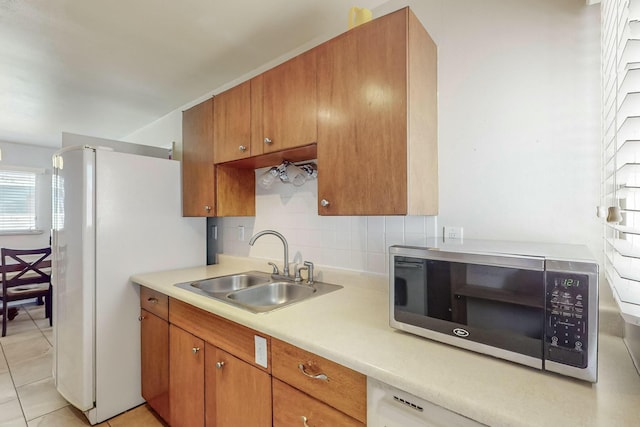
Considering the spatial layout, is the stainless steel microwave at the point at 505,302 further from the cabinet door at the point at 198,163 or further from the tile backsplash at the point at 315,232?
the cabinet door at the point at 198,163

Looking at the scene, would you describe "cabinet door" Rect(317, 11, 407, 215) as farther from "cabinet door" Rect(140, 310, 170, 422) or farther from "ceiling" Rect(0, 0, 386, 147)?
"cabinet door" Rect(140, 310, 170, 422)

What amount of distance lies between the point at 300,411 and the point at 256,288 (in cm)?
84

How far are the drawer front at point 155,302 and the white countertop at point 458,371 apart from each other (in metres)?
0.68

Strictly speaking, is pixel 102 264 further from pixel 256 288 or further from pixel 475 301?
pixel 475 301

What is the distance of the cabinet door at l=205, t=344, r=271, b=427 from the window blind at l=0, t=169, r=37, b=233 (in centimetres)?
513

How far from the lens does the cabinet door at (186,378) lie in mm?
1521

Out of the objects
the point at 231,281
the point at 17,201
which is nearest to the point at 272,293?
the point at 231,281

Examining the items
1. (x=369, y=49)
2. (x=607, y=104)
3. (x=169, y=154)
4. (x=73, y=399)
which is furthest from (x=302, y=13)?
(x=73, y=399)

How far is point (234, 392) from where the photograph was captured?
1.31 meters

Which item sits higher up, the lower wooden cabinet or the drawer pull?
the drawer pull

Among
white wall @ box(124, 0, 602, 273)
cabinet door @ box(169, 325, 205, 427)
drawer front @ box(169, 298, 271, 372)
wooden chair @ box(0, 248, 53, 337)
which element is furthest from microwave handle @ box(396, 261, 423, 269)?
wooden chair @ box(0, 248, 53, 337)

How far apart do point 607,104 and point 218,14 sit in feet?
5.86

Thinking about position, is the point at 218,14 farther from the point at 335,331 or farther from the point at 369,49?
the point at 335,331

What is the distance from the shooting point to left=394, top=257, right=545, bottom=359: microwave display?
2.59 feet
